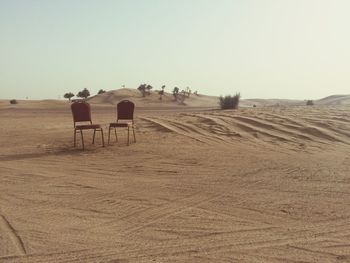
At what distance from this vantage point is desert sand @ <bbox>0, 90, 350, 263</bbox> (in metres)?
5.99

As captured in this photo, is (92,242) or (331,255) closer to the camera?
(331,255)

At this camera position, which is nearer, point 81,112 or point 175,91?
point 81,112

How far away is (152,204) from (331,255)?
2989 millimetres

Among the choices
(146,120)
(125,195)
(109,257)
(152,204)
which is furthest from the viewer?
(146,120)

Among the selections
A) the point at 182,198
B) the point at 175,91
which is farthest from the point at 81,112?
the point at 175,91

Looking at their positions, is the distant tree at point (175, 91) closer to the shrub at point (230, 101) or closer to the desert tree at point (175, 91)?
the desert tree at point (175, 91)

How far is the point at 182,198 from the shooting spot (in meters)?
8.41

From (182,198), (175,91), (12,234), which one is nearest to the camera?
(12,234)

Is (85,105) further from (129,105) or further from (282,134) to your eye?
(282,134)

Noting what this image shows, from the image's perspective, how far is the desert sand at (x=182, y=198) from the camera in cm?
599

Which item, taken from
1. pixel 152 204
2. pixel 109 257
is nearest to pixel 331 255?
pixel 109 257

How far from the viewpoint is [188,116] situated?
67.1 ft

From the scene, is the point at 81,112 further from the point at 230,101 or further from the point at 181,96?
the point at 181,96

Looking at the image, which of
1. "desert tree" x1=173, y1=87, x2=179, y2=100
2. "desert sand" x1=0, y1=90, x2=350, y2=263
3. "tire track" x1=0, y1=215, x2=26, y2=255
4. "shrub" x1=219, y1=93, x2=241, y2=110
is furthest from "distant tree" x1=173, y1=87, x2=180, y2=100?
"tire track" x1=0, y1=215, x2=26, y2=255
